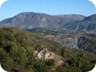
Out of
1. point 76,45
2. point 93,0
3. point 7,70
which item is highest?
point 93,0

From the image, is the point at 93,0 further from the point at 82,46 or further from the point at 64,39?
the point at 64,39

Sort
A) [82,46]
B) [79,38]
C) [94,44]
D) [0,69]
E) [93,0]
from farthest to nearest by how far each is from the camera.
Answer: [79,38] → [82,46] → [94,44] → [93,0] → [0,69]

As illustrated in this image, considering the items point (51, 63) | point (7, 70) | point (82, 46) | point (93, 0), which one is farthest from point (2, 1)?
point (82, 46)

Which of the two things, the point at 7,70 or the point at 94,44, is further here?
the point at 94,44

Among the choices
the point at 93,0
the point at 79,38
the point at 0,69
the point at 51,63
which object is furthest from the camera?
the point at 79,38

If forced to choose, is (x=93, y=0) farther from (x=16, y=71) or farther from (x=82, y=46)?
(x=82, y=46)

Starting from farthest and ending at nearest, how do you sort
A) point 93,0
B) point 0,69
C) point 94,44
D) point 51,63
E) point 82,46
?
point 82,46, point 94,44, point 51,63, point 93,0, point 0,69

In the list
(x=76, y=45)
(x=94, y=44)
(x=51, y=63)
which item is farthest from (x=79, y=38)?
(x=51, y=63)

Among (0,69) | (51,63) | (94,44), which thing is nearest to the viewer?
(0,69)

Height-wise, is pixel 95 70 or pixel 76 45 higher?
pixel 95 70
